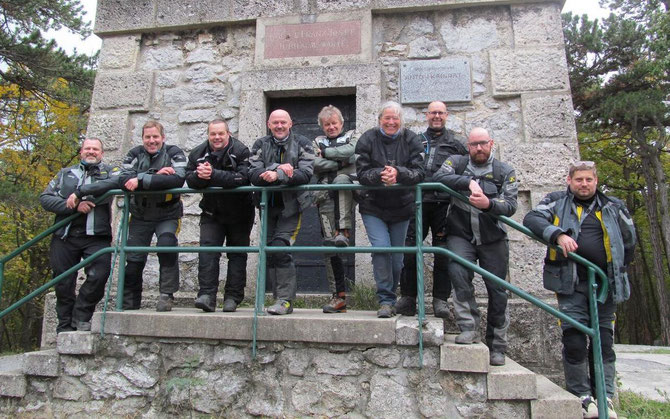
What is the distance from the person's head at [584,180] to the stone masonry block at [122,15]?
15.1ft

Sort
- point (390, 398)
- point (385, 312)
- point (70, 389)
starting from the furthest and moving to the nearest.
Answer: point (70, 389)
point (385, 312)
point (390, 398)

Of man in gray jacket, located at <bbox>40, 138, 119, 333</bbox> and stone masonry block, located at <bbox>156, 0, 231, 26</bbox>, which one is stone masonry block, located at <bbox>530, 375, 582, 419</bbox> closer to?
man in gray jacket, located at <bbox>40, 138, 119, 333</bbox>

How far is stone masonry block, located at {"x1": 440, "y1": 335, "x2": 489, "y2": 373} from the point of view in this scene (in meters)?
3.04

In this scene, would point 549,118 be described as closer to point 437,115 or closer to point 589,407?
point 437,115

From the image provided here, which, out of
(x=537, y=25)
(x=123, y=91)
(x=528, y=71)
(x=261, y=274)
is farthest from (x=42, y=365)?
(x=537, y=25)

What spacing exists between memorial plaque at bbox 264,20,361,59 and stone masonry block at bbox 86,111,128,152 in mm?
1710

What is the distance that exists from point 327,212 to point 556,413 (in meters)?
1.96

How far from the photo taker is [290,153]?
12.5ft

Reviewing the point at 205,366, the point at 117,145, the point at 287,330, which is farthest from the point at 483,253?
the point at 117,145

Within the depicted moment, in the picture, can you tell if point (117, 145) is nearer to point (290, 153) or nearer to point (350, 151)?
point (290, 153)

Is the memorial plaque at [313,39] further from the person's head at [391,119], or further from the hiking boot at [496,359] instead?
the hiking boot at [496,359]

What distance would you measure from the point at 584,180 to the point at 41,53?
8593 mm

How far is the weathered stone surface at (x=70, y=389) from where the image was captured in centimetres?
349

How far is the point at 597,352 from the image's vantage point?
3.05 meters
